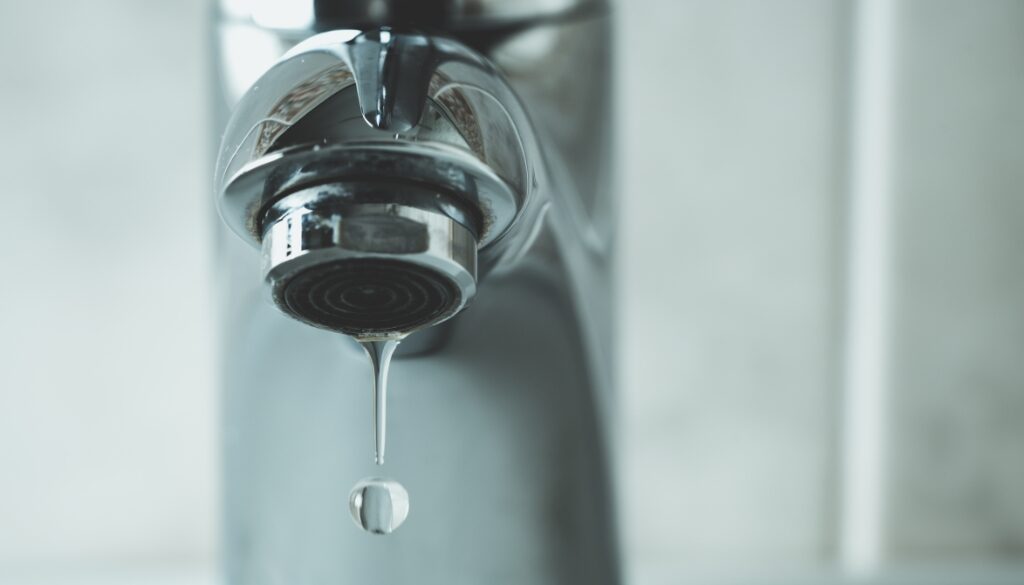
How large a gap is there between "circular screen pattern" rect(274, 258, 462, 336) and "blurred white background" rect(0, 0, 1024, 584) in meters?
0.22

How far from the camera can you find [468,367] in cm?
28

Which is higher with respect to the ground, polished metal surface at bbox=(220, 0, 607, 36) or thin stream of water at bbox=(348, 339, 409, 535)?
polished metal surface at bbox=(220, 0, 607, 36)

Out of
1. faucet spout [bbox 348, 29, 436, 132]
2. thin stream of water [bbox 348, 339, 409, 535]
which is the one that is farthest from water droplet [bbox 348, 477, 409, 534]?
faucet spout [bbox 348, 29, 436, 132]

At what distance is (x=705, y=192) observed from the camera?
439 millimetres

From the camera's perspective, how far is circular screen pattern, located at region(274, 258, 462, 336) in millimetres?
202

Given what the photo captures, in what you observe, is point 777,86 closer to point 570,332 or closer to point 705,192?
point 705,192

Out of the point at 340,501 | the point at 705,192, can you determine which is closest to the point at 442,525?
the point at 340,501

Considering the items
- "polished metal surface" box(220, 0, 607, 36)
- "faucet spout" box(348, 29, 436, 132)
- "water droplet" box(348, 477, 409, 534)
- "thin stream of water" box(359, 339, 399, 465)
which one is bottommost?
"water droplet" box(348, 477, 409, 534)

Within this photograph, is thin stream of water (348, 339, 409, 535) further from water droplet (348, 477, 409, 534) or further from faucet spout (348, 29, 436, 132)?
faucet spout (348, 29, 436, 132)

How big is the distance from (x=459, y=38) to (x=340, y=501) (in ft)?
0.42

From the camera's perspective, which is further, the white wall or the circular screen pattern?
the white wall

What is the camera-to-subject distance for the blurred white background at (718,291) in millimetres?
426

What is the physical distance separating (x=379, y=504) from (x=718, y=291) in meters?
0.21

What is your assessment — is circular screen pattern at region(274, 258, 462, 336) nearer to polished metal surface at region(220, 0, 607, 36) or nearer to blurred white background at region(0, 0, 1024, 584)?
polished metal surface at region(220, 0, 607, 36)
